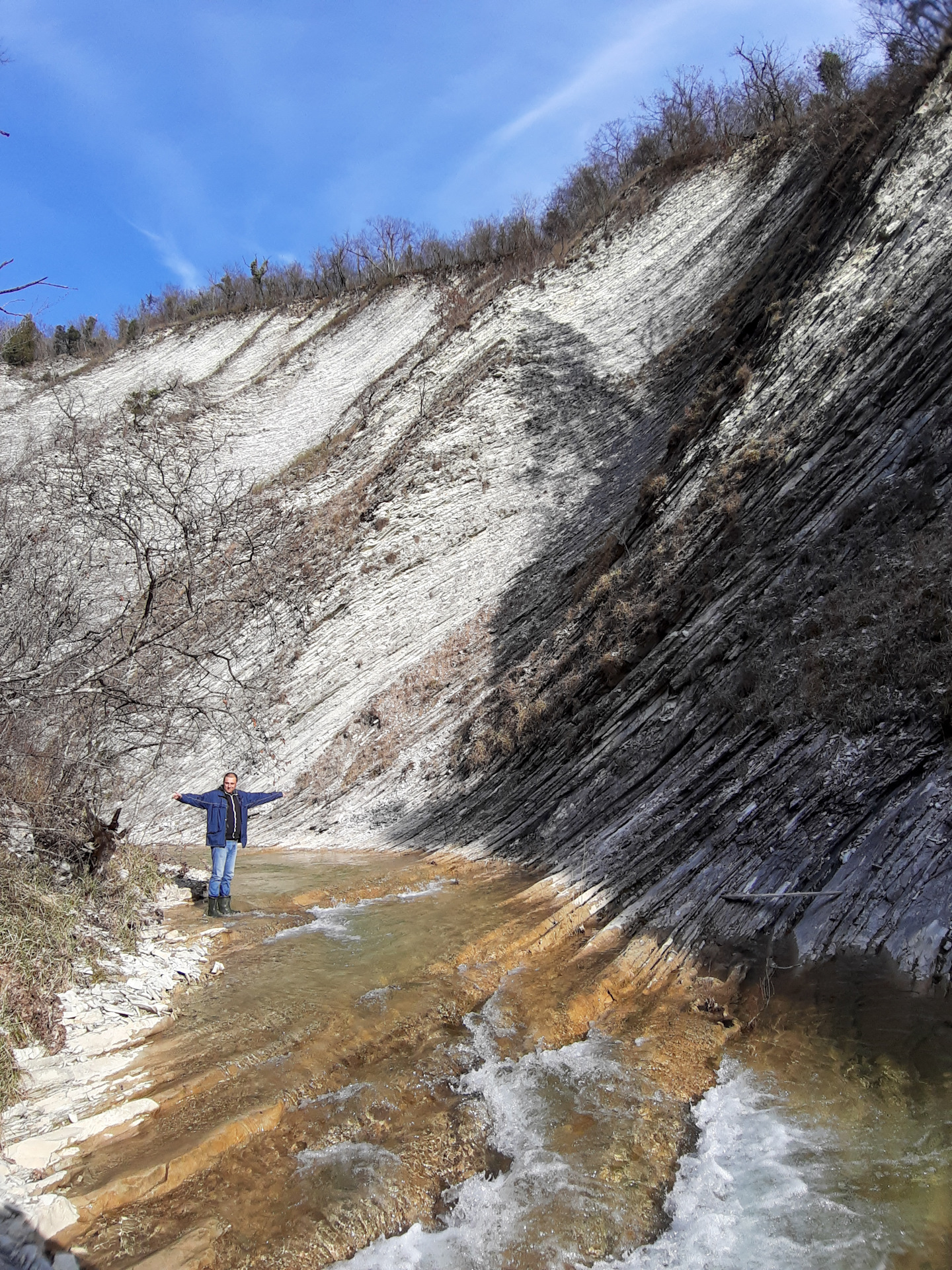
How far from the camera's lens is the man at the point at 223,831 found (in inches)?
317

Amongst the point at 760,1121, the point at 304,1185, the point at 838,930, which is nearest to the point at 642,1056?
the point at 760,1121

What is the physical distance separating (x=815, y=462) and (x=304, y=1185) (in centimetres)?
1097

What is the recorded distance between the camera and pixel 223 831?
8.23 metres

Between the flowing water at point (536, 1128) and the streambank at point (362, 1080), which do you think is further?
the streambank at point (362, 1080)

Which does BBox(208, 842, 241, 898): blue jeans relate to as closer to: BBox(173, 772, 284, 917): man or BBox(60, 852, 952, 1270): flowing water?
BBox(173, 772, 284, 917): man

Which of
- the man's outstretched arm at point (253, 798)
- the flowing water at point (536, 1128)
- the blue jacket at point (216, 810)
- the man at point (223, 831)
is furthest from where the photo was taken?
the man's outstretched arm at point (253, 798)

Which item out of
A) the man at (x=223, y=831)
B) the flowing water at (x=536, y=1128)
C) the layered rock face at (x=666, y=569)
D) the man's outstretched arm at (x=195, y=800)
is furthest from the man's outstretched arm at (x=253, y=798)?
the flowing water at (x=536, y=1128)

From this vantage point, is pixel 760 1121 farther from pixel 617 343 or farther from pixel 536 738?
pixel 617 343

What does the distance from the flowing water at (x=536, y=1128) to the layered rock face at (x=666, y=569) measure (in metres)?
1.02

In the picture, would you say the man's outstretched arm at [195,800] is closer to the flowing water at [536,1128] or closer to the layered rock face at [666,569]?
the layered rock face at [666,569]

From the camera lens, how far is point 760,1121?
13.1ft

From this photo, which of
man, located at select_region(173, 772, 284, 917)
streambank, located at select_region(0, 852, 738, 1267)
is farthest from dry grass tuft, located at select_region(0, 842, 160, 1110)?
man, located at select_region(173, 772, 284, 917)

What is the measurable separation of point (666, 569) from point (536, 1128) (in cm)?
959

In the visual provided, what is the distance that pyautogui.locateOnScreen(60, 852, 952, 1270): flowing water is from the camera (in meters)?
3.35
